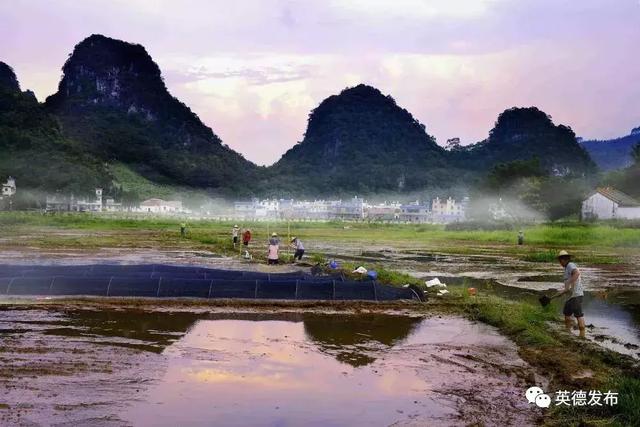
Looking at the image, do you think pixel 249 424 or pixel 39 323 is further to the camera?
pixel 39 323

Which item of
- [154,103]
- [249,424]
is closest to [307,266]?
[249,424]

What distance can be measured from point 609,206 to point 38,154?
3063 inches

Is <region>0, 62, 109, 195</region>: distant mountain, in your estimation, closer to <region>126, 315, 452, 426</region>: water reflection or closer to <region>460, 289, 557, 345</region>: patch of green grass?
<region>460, 289, 557, 345</region>: patch of green grass

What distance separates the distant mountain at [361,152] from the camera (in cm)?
15488

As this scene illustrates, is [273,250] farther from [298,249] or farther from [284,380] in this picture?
[284,380]

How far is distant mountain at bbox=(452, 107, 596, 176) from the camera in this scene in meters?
152

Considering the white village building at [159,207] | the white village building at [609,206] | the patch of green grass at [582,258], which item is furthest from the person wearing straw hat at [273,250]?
the white village building at [159,207]

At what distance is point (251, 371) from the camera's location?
948 cm

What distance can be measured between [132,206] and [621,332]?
350 ft

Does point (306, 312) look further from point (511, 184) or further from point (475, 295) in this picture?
point (511, 184)

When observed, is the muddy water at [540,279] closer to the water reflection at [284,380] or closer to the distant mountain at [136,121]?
the water reflection at [284,380]

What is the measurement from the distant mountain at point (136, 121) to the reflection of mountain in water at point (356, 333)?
Answer: 127550 mm

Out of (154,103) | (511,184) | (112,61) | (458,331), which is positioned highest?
(112,61)

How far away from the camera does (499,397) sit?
8.43 m
